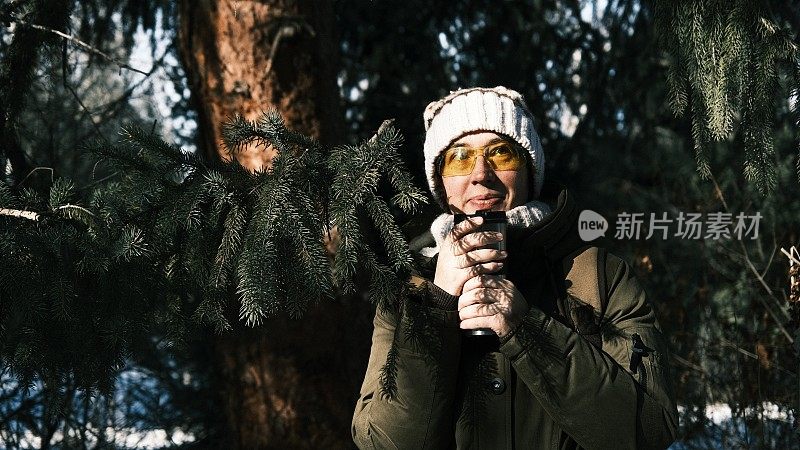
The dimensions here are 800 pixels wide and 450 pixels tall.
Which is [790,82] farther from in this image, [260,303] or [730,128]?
[260,303]

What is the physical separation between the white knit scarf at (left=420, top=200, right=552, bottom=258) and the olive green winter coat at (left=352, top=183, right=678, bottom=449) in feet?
0.17

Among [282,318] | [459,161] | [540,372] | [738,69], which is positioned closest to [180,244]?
[459,161]

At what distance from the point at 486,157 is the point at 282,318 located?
1982 millimetres

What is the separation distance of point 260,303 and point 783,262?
484 centimetres

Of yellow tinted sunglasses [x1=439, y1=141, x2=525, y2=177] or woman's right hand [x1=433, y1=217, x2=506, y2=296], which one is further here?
yellow tinted sunglasses [x1=439, y1=141, x2=525, y2=177]

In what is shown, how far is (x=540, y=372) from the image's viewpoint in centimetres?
219

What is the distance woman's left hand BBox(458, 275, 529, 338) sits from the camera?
2166 millimetres

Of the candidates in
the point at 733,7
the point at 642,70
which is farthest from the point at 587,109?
the point at 733,7

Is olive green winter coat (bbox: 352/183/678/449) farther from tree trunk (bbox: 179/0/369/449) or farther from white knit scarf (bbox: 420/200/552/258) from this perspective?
tree trunk (bbox: 179/0/369/449)

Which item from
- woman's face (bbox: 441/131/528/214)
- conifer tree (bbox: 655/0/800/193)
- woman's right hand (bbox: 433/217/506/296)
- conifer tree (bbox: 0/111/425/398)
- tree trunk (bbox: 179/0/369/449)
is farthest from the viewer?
tree trunk (bbox: 179/0/369/449)

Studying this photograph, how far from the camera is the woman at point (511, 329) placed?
2.18 m

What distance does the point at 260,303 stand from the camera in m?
2.25

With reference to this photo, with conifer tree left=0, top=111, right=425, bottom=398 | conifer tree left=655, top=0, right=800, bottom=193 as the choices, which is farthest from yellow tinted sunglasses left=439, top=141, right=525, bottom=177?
conifer tree left=655, top=0, right=800, bottom=193

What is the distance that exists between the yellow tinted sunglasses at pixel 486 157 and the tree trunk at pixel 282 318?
1.87 metres
